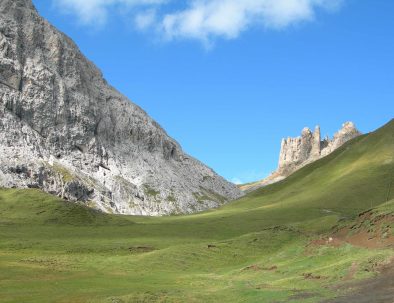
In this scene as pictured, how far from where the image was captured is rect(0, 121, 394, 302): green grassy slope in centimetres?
4572

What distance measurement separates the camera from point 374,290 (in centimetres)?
3888

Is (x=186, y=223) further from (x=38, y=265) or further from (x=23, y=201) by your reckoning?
(x=38, y=265)

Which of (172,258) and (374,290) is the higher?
(172,258)

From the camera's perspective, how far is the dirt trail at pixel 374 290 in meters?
36.2

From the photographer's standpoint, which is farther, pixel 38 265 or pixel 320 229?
pixel 320 229

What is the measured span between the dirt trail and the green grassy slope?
5.67ft

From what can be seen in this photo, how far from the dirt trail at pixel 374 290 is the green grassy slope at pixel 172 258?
5.67 ft

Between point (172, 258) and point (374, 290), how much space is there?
132 feet

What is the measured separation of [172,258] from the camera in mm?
75312

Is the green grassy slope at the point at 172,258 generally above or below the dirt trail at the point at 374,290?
above

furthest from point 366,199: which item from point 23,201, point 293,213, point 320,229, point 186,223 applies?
point 23,201

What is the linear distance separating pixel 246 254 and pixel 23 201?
111384 millimetres

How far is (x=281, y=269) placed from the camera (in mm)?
55688

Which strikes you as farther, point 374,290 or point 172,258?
point 172,258
